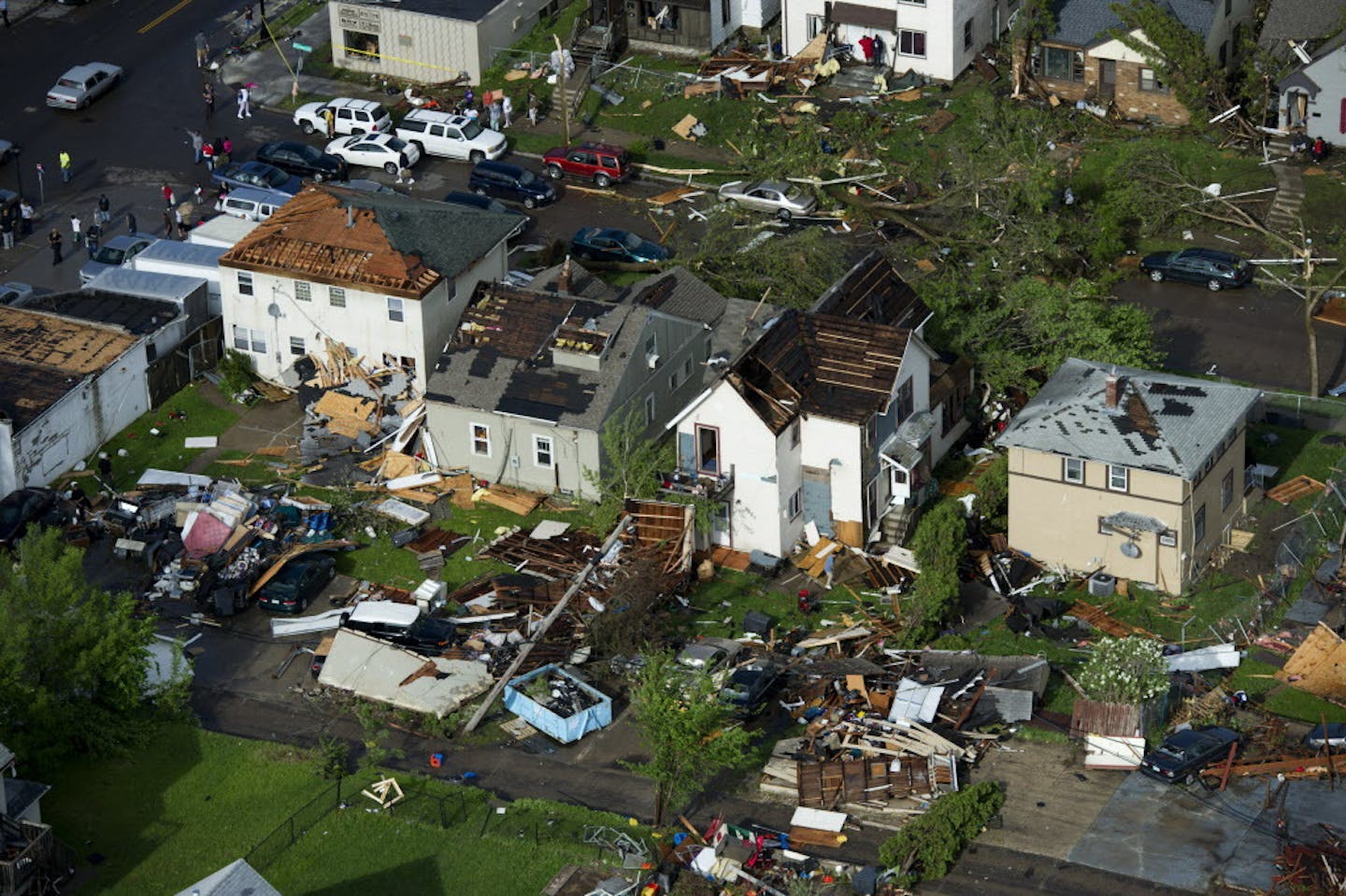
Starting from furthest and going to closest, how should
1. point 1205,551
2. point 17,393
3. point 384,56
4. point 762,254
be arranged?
point 384,56
point 762,254
point 17,393
point 1205,551

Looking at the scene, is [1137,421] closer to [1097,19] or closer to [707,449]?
[707,449]

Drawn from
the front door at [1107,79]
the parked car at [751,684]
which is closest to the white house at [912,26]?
the front door at [1107,79]

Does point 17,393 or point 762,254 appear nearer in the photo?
point 17,393

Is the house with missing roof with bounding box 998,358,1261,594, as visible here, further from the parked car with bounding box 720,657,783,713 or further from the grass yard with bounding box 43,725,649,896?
the grass yard with bounding box 43,725,649,896

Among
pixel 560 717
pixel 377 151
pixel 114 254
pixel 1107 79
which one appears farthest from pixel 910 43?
pixel 560 717

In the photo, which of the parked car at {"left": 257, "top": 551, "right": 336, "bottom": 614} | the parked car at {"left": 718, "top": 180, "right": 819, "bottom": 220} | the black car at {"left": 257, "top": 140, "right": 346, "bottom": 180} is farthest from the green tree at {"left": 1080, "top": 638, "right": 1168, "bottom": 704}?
the black car at {"left": 257, "top": 140, "right": 346, "bottom": 180}

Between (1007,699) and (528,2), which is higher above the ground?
(528,2)

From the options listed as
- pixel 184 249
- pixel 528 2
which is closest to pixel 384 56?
pixel 528 2

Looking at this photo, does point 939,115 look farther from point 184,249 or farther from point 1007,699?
point 1007,699
